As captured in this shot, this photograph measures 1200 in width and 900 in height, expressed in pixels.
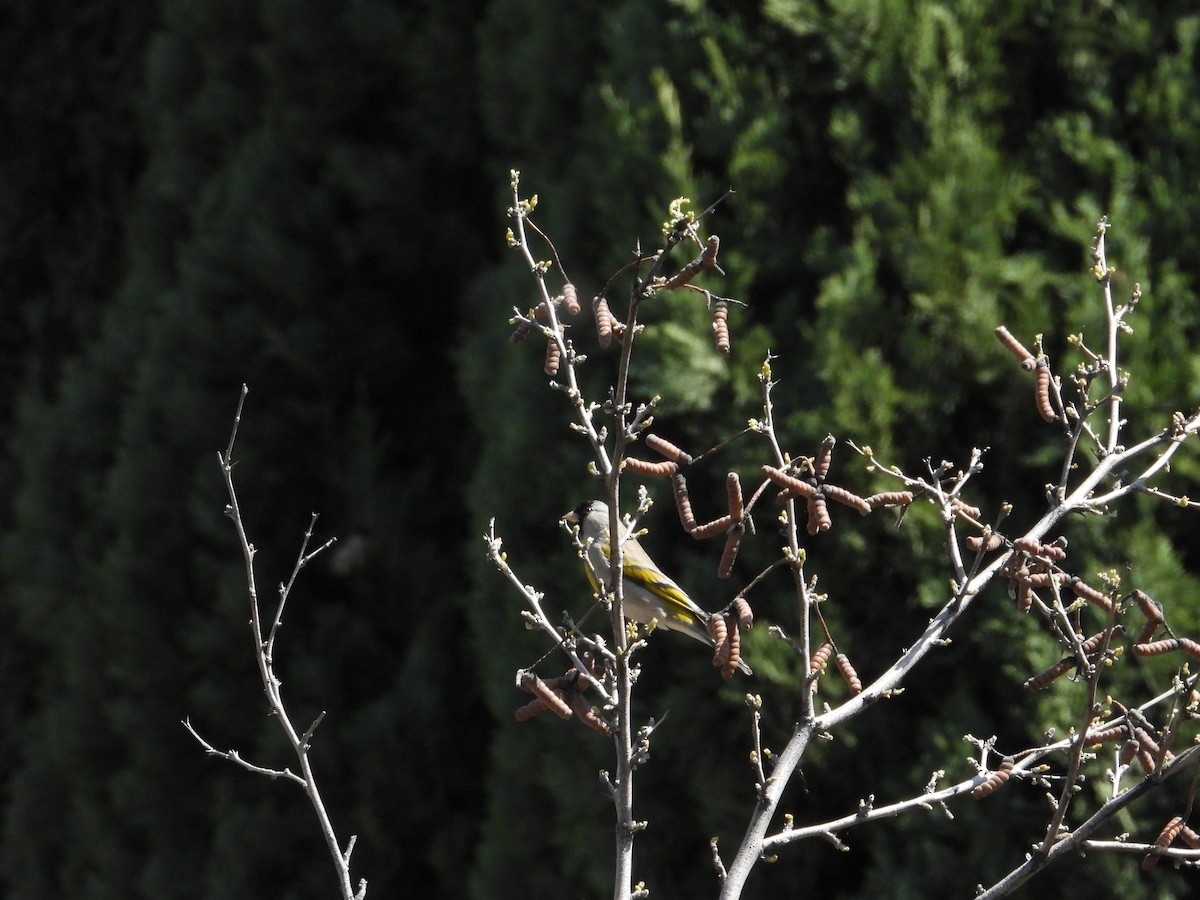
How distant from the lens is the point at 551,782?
4004 mm

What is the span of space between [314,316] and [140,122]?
7.00 ft

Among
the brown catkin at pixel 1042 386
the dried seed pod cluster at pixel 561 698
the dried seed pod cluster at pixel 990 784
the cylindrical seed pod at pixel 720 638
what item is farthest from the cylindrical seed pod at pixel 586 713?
the brown catkin at pixel 1042 386

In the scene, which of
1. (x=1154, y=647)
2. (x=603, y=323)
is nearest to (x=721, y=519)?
(x=603, y=323)

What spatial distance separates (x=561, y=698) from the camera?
6.52ft

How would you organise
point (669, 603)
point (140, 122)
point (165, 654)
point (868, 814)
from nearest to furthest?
point (868, 814)
point (669, 603)
point (165, 654)
point (140, 122)

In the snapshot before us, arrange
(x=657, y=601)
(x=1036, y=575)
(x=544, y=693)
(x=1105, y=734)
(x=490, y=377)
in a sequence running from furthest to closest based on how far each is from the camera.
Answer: (x=490, y=377) → (x=657, y=601) → (x=1036, y=575) → (x=1105, y=734) → (x=544, y=693)

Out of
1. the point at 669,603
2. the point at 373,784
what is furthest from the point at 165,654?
the point at 669,603

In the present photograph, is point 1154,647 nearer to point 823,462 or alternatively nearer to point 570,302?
point 823,462

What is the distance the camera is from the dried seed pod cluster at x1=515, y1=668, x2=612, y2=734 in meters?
1.90

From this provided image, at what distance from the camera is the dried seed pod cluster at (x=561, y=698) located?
190 cm

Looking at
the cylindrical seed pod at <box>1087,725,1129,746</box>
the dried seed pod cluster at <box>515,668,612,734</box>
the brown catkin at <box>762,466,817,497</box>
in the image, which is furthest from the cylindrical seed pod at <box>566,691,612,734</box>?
the cylindrical seed pod at <box>1087,725,1129,746</box>

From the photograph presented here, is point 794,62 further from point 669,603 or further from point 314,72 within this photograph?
point 314,72

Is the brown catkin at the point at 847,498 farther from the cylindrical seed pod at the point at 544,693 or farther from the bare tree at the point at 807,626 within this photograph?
the cylindrical seed pod at the point at 544,693

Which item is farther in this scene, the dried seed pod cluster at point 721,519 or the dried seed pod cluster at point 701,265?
the dried seed pod cluster at point 721,519
